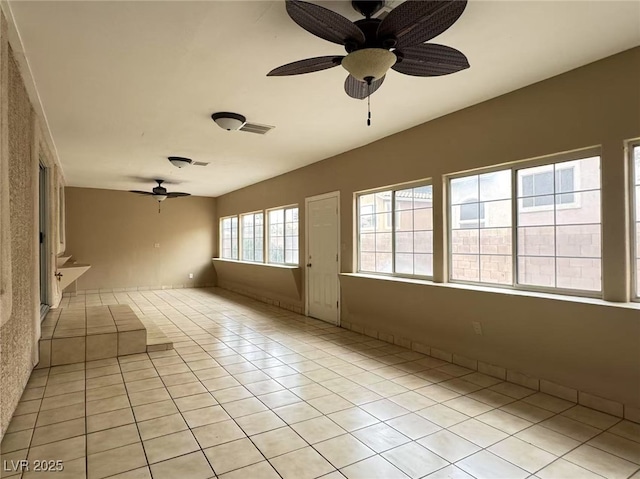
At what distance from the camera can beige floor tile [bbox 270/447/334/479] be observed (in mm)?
2012

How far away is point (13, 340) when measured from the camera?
8.88ft

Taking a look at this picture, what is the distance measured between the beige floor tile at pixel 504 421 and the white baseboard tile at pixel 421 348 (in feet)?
4.30

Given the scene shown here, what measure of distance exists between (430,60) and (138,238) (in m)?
9.22

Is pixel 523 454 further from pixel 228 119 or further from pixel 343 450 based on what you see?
pixel 228 119

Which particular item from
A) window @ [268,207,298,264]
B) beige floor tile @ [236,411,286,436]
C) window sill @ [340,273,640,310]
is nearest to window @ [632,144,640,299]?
window sill @ [340,273,640,310]

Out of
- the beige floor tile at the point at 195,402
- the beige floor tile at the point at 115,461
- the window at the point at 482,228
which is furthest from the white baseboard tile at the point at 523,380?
the beige floor tile at the point at 115,461

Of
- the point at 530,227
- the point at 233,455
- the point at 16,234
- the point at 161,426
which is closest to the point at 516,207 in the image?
the point at 530,227

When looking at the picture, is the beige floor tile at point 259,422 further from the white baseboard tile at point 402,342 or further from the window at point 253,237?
the window at point 253,237

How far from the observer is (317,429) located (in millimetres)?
2500

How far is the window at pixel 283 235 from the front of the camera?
23.2 ft

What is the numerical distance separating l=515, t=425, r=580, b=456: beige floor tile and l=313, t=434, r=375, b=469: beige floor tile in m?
1.05

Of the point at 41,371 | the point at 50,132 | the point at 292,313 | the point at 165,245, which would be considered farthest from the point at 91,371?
the point at 165,245

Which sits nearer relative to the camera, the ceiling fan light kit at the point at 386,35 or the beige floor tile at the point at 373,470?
the ceiling fan light kit at the point at 386,35

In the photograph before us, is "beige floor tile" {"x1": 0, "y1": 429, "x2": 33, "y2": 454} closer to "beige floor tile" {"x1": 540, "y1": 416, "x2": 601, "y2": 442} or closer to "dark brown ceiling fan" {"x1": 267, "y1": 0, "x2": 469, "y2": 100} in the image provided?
"dark brown ceiling fan" {"x1": 267, "y1": 0, "x2": 469, "y2": 100}
